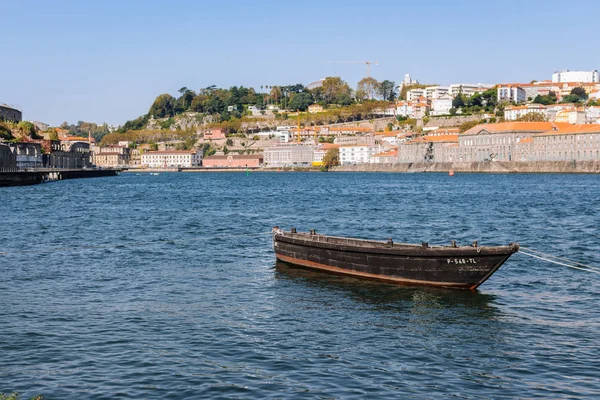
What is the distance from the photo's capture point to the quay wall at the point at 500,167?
140m

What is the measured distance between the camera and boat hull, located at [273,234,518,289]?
19984 mm

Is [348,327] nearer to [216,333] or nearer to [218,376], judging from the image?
[216,333]

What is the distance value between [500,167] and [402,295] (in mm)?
141410

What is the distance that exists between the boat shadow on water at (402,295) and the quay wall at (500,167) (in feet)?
414

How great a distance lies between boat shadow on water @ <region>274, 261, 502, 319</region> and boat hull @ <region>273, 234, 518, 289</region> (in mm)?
230

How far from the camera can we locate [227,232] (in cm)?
3738

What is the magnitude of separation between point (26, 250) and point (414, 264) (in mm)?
16709

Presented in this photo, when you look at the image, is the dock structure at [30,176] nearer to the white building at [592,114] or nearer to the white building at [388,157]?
the white building at [388,157]

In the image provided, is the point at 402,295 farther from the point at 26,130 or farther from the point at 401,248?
the point at 26,130

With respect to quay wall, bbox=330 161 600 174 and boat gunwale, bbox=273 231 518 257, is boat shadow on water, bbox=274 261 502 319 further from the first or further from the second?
quay wall, bbox=330 161 600 174

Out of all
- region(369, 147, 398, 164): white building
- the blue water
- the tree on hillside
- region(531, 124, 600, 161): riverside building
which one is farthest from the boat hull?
region(369, 147, 398, 164): white building

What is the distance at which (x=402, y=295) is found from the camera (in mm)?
20078

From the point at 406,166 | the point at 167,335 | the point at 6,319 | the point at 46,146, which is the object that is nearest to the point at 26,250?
the point at 6,319

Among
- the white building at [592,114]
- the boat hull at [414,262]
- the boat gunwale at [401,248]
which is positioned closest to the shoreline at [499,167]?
the white building at [592,114]
